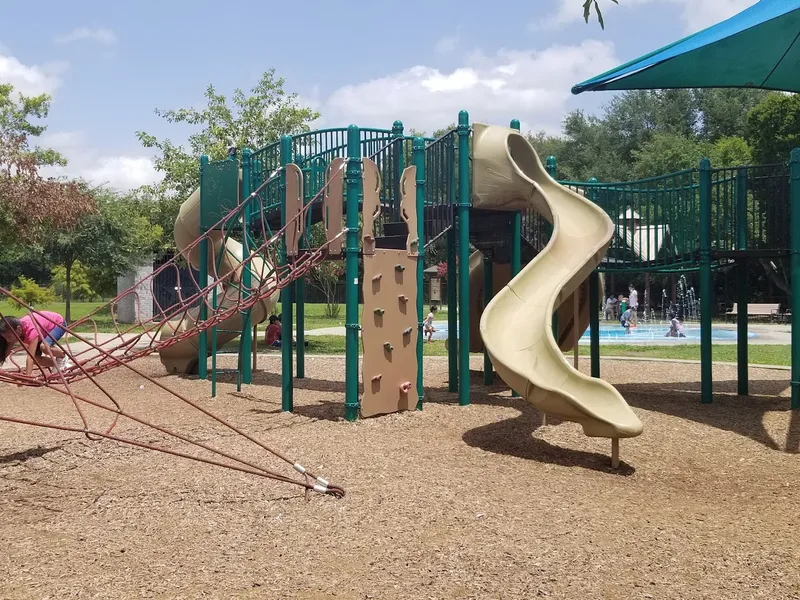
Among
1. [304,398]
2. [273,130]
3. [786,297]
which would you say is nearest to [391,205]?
[304,398]

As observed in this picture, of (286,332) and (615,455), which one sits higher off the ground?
(286,332)

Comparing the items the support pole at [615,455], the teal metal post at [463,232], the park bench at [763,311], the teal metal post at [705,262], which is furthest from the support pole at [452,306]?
the park bench at [763,311]

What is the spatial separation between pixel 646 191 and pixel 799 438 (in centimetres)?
370

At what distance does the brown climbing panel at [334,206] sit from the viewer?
28.1 ft

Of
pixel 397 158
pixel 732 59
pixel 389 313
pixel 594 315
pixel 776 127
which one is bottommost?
pixel 594 315

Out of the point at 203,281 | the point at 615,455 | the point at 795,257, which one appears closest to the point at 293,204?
the point at 203,281

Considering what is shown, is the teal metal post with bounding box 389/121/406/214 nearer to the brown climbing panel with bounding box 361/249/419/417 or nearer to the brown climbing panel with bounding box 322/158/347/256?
the brown climbing panel with bounding box 322/158/347/256

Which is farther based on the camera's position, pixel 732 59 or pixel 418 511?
pixel 732 59

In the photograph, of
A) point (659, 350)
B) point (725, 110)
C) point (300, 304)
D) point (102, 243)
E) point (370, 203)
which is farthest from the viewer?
point (725, 110)

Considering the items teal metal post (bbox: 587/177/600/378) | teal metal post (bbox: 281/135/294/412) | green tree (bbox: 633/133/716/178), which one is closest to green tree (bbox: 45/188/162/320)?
teal metal post (bbox: 281/135/294/412)

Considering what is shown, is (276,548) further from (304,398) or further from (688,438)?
(304,398)

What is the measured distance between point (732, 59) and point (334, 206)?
4.45 meters

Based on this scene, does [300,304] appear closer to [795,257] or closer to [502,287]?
[502,287]

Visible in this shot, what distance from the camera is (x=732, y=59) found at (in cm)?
846
